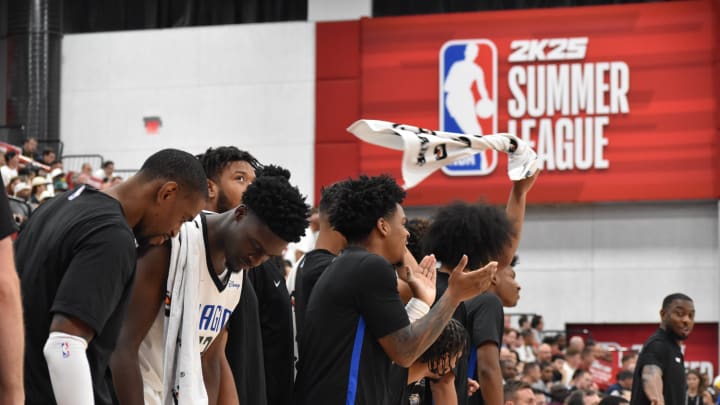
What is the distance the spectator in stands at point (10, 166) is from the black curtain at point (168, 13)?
688 centimetres

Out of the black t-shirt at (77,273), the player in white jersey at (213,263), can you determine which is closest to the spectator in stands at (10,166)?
the player in white jersey at (213,263)

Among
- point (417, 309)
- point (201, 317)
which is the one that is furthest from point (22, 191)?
point (201, 317)

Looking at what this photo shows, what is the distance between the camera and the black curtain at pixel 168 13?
24.6 meters

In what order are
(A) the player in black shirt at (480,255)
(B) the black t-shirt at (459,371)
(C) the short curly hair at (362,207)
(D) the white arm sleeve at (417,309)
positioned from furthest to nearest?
(A) the player in black shirt at (480,255) → (B) the black t-shirt at (459,371) → (D) the white arm sleeve at (417,309) → (C) the short curly hair at (362,207)

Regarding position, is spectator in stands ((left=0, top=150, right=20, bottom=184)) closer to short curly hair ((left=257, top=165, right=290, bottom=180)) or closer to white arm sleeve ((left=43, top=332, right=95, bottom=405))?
short curly hair ((left=257, top=165, right=290, bottom=180))

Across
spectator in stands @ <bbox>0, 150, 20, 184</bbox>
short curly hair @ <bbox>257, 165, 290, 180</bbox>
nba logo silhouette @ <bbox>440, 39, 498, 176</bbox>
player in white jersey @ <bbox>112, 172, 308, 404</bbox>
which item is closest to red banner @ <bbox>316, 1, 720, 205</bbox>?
nba logo silhouette @ <bbox>440, 39, 498, 176</bbox>

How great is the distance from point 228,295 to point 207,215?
31cm

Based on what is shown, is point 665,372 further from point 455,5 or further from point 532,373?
point 455,5

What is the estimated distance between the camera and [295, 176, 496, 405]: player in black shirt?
4391mm

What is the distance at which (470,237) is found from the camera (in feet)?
18.9

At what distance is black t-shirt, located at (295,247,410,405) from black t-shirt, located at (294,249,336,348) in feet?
1.17

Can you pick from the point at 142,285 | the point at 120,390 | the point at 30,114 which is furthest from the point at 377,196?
the point at 30,114

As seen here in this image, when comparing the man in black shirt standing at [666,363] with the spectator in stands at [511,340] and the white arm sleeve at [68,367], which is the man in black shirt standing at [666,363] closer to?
the white arm sleeve at [68,367]

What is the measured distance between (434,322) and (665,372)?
4.56m
